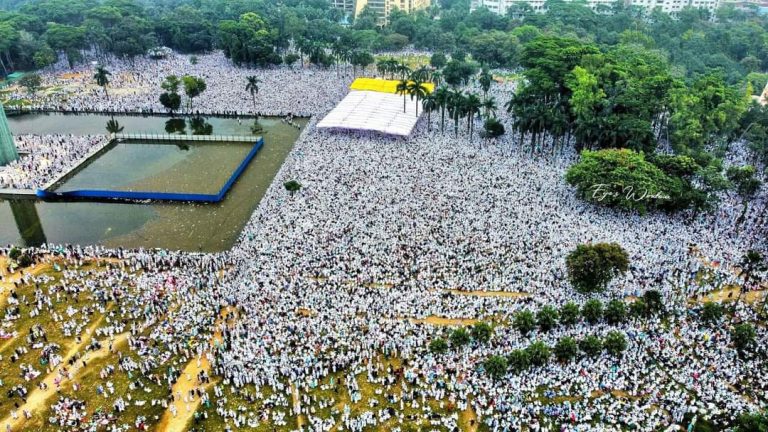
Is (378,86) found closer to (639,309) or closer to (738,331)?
(639,309)


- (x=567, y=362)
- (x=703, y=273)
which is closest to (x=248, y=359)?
(x=567, y=362)

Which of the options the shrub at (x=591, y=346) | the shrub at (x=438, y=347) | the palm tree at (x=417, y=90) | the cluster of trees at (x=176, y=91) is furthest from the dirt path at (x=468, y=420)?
the cluster of trees at (x=176, y=91)

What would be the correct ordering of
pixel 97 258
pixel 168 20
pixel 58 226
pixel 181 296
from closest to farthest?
pixel 181 296 → pixel 97 258 → pixel 58 226 → pixel 168 20

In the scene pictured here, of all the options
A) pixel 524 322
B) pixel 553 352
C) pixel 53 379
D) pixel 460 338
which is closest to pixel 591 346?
pixel 553 352

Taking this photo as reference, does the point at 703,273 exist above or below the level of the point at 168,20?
below

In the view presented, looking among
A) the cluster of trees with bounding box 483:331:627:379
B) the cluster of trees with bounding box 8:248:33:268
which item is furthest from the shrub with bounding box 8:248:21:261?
the cluster of trees with bounding box 483:331:627:379

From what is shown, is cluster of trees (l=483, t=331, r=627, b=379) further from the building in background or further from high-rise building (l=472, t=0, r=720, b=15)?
high-rise building (l=472, t=0, r=720, b=15)

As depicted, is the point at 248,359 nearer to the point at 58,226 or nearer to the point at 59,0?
the point at 58,226
